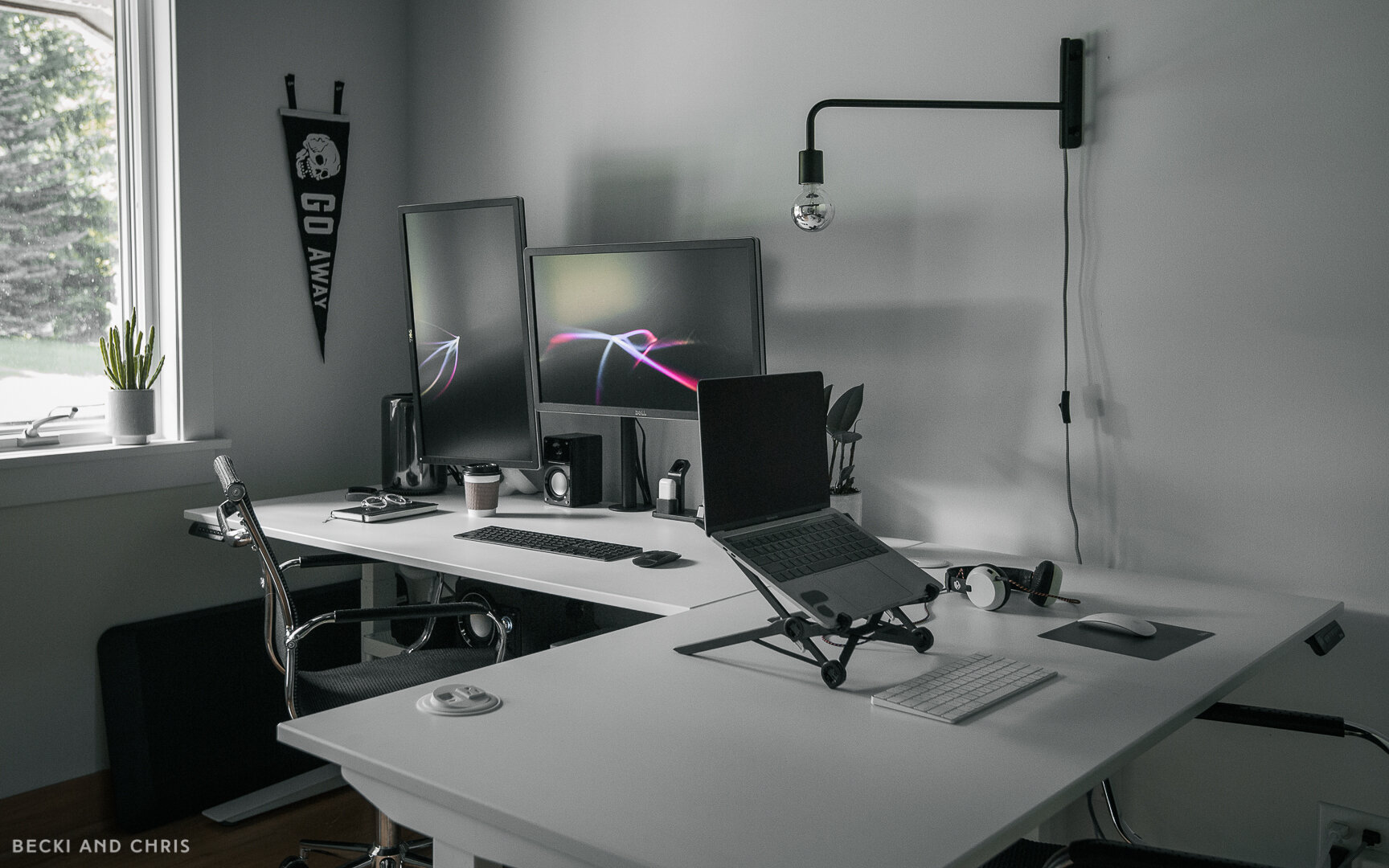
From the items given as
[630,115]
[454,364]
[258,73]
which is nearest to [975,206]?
[630,115]

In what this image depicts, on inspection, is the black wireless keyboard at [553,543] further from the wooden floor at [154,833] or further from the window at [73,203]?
the window at [73,203]

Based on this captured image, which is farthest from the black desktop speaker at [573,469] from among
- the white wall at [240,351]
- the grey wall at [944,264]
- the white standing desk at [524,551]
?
the white wall at [240,351]

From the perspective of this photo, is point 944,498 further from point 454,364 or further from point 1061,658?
point 454,364

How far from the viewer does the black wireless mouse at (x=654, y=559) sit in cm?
214

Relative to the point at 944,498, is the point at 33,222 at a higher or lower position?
higher

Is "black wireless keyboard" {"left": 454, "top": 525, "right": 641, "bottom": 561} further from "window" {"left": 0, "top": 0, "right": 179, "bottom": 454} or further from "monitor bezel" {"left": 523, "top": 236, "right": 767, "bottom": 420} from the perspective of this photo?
"window" {"left": 0, "top": 0, "right": 179, "bottom": 454}

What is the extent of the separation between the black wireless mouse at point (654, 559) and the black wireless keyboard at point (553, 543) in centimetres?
6

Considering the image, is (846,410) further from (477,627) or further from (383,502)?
(383,502)

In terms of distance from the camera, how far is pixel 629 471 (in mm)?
2789

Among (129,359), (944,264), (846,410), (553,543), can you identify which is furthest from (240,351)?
(944,264)

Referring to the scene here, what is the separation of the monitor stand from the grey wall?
14 cm

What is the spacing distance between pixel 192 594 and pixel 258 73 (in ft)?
4.79

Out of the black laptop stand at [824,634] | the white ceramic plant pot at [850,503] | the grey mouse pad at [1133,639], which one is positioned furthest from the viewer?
the white ceramic plant pot at [850,503]

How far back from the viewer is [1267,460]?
1991 mm
